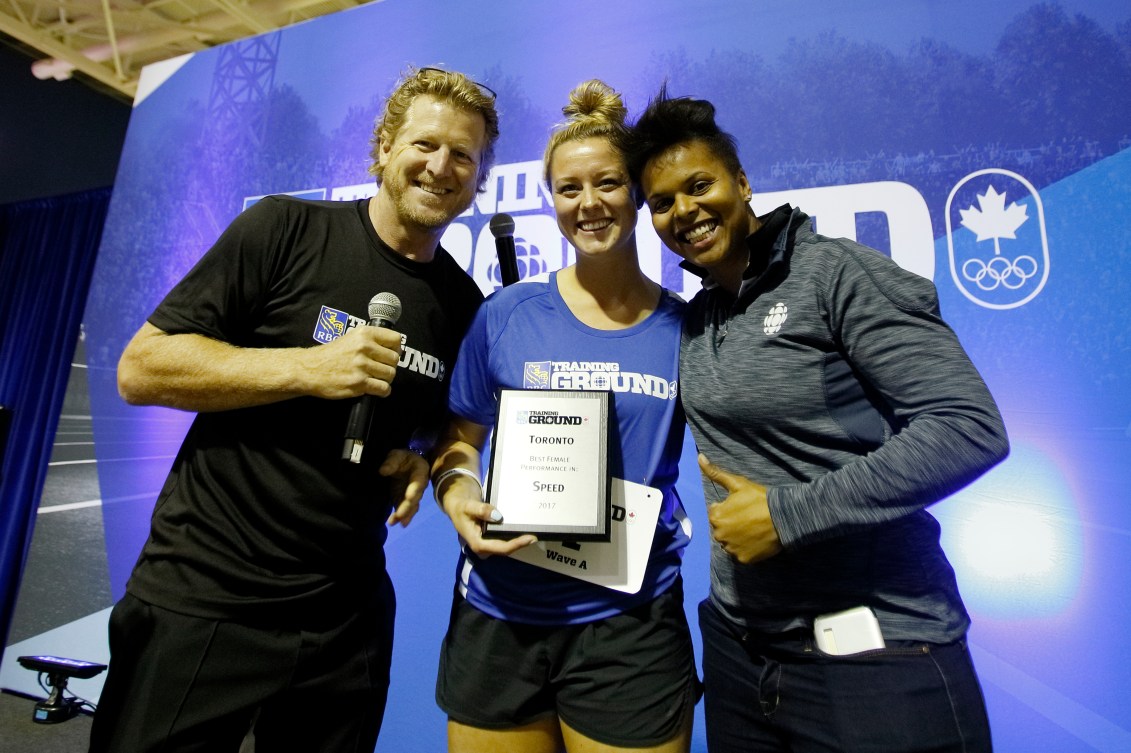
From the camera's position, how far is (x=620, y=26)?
2889 millimetres

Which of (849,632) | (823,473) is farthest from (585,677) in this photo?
(823,473)

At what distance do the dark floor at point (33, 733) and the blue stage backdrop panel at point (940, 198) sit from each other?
67 cm

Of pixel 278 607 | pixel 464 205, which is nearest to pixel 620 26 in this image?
pixel 464 205

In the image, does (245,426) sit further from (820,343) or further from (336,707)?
(820,343)

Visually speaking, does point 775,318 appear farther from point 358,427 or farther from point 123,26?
point 123,26

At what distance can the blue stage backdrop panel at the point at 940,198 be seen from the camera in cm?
205

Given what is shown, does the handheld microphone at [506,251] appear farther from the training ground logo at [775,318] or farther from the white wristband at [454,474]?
the training ground logo at [775,318]

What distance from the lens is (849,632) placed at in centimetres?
97

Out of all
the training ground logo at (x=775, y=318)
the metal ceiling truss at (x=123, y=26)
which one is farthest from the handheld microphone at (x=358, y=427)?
the metal ceiling truss at (x=123, y=26)

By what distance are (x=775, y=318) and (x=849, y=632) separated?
0.54 metres

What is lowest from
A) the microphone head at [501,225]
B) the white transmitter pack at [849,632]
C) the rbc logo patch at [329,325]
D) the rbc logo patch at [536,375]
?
the white transmitter pack at [849,632]

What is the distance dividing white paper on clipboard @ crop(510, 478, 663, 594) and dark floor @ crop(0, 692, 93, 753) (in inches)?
126

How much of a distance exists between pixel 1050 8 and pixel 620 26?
5.71 feet

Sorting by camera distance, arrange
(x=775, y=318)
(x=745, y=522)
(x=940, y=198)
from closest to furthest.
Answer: (x=745, y=522)
(x=775, y=318)
(x=940, y=198)
